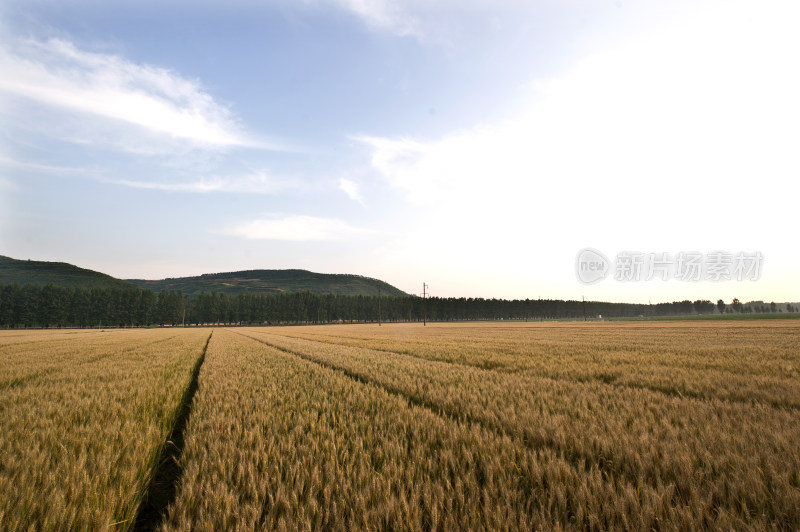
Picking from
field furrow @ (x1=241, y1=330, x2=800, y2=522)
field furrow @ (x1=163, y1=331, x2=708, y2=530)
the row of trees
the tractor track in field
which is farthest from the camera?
the row of trees

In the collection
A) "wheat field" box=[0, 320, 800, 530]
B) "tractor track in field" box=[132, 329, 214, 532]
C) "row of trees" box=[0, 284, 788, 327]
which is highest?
"wheat field" box=[0, 320, 800, 530]

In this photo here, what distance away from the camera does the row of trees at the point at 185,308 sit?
96750 mm

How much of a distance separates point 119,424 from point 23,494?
2323 mm

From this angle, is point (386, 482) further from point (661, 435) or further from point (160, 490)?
point (661, 435)

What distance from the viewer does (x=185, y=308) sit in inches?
4813

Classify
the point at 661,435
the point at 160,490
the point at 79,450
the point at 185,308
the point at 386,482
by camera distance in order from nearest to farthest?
1. the point at 386,482
2. the point at 160,490
3. the point at 79,450
4. the point at 661,435
5. the point at 185,308

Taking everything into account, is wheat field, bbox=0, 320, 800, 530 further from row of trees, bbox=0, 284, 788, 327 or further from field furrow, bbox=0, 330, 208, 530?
row of trees, bbox=0, 284, 788, 327

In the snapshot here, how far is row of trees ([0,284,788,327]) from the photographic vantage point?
3809 inches

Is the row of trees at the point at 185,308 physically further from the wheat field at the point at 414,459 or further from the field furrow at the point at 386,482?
the field furrow at the point at 386,482

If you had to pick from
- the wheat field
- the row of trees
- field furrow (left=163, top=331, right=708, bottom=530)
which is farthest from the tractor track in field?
the row of trees

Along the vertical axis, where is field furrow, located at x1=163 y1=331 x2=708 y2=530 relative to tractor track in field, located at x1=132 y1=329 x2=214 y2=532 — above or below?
above

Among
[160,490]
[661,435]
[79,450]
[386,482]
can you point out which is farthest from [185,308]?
[661,435]

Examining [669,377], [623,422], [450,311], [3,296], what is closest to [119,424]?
[623,422]

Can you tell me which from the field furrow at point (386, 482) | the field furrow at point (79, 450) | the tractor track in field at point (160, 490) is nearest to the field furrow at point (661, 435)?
the field furrow at point (386, 482)
